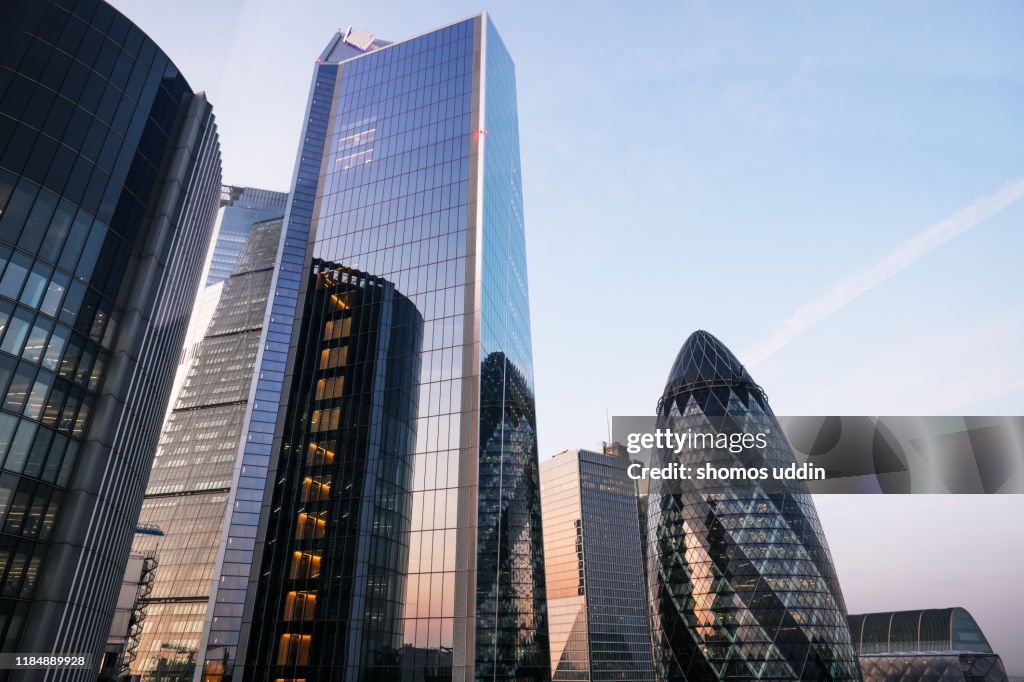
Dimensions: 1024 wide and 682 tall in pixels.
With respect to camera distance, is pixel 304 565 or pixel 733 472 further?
pixel 733 472

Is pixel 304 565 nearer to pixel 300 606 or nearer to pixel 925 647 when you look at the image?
pixel 300 606

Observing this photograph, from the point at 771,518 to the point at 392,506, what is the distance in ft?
219

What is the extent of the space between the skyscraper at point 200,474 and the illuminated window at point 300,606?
4035 centimetres

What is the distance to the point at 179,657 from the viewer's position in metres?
102

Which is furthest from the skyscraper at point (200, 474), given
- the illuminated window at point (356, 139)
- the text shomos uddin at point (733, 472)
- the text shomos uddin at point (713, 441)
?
the text shomos uddin at point (713, 441)

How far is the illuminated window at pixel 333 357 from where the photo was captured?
2478 inches

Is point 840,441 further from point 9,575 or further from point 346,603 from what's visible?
point 9,575

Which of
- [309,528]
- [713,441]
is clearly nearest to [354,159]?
[309,528]

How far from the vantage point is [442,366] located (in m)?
58.6

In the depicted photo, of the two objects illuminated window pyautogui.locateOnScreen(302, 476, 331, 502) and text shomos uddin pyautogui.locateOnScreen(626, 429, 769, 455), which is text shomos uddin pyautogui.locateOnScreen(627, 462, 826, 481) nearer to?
text shomos uddin pyautogui.locateOnScreen(626, 429, 769, 455)

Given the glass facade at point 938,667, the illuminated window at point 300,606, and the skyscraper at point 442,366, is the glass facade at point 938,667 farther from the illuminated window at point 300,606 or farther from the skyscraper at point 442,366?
the illuminated window at point 300,606

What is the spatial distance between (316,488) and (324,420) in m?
6.85

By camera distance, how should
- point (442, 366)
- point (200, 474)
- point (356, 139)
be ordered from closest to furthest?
point (442, 366) < point (356, 139) < point (200, 474)

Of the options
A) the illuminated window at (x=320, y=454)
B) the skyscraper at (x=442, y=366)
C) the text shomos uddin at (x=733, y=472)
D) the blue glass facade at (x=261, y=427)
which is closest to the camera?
the skyscraper at (x=442, y=366)
